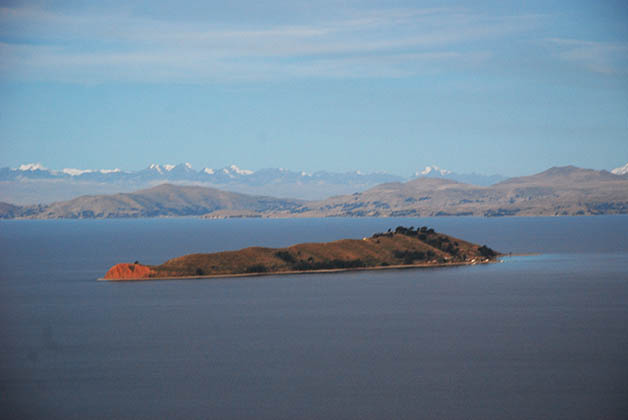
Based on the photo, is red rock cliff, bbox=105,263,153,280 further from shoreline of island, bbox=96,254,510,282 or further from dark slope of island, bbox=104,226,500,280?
shoreline of island, bbox=96,254,510,282

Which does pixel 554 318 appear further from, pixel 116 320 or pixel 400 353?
pixel 116 320

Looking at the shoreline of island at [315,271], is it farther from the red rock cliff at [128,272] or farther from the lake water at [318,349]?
the lake water at [318,349]

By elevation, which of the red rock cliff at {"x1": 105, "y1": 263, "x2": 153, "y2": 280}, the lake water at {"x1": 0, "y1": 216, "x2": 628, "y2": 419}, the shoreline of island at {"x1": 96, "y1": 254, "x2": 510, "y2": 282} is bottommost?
the lake water at {"x1": 0, "y1": 216, "x2": 628, "y2": 419}

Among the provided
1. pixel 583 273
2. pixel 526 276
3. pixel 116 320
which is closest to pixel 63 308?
pixel 116 320

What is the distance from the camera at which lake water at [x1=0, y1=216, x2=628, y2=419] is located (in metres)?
54.7

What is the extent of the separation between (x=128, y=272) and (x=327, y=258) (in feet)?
119

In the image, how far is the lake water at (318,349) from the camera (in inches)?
2154

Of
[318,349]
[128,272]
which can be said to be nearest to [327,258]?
[128,272]

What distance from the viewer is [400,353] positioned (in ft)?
231

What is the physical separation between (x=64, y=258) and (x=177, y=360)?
418 ft

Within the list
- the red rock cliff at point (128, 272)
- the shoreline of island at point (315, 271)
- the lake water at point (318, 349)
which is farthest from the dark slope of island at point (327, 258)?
the lake water at point (318, 349)

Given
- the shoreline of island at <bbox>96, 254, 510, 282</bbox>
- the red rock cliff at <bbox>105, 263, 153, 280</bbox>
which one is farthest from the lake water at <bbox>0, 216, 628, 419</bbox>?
the shoreline of island at <bbox>96, 254, 510, 282</bbox>

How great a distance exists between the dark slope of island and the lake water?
35.4 ft

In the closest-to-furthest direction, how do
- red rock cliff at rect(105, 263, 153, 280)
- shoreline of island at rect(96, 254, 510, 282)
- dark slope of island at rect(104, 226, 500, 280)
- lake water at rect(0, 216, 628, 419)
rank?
1. lake water at rect(0, 216, 628, 419)
2. red rock cliff at rect(105, 263, 153, 280)
3. shoreline of island at rect(96, 254, 510, 282)
4. dark slope of island at rect(104, 226, 500, 280)
